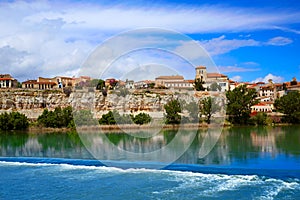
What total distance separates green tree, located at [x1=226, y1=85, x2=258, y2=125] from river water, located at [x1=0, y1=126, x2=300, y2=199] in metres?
9.01

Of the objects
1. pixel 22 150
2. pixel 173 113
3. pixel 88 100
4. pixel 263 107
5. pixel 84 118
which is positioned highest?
pixel 88 100

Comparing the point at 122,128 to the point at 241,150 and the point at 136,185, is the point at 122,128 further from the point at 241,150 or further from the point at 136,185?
the point at 136,185

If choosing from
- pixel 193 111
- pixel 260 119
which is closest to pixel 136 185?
pixel 193 111

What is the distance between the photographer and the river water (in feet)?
20.6

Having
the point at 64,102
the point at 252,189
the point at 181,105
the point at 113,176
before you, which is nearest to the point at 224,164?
the point at 252,189

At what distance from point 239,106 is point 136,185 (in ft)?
47.5

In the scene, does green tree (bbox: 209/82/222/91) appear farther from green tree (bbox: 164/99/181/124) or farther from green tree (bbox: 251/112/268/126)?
green tree (bbox: 164/99/181/124)

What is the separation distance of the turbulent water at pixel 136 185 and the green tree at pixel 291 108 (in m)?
14.1

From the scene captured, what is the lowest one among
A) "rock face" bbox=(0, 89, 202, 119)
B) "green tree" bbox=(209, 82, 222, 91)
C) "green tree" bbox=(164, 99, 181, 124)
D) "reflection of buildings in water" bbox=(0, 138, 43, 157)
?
"reflection of buildings in water" bbox=(0, 138, 43, 157)

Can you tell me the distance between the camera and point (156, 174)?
7609 millimetres

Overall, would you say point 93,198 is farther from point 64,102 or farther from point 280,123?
point 64,102

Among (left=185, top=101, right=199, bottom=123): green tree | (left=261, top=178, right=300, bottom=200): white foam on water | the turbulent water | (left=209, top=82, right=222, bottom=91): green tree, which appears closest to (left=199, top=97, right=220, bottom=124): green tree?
(left=185, top=101, right=199, bottom=123): green tree

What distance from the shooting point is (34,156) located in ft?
35.3

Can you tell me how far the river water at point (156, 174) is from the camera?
6.28m
